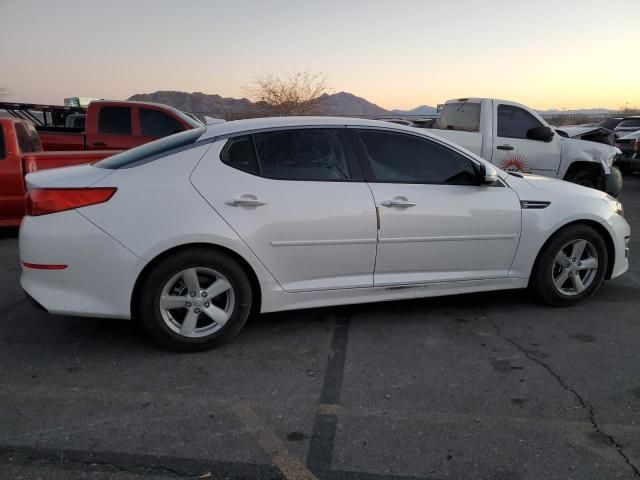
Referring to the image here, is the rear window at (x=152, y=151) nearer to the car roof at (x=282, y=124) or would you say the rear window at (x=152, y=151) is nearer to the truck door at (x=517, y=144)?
the car roof at (x=282, y=124)

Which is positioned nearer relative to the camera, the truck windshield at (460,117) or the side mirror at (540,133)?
the side mirror at (540,133)

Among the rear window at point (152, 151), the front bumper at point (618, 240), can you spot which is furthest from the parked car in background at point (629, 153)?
the rear window at point (152, 151)

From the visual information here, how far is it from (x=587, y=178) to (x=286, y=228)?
293 inches

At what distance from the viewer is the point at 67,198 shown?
3.36 m

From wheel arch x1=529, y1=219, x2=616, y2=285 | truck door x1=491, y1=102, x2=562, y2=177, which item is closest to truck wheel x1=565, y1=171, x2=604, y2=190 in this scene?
truck door x1=491, y1=102, x2=562, y2=177

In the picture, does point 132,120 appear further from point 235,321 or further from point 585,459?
point 585,459

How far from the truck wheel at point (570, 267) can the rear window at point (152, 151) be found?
2952 millimetres

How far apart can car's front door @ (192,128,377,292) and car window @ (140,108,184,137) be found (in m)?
6.38

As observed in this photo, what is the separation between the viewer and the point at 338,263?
3.81 meters

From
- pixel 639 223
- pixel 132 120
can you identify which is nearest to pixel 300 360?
pixel 639 223

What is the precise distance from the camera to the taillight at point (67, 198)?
A: 11.0ft

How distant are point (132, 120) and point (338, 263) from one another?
23.7ft

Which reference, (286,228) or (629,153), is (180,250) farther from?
(629,153)

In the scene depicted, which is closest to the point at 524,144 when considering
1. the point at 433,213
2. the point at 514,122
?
the point at 514,122
